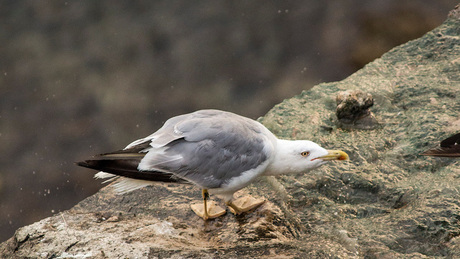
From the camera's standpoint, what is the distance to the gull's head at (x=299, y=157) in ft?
11.3

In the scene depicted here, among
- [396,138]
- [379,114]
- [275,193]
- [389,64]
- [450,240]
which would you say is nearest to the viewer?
[450,240]

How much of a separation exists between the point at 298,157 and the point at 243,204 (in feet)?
1.53

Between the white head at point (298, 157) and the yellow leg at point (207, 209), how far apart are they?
1.37ft

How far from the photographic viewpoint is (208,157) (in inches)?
129

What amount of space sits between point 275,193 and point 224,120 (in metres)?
0.67

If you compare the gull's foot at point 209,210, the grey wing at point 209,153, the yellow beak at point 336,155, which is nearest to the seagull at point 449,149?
the yellow beak at point 336,155

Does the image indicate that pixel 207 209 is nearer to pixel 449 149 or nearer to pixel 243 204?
pixel 243 204

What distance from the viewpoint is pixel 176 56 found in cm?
802

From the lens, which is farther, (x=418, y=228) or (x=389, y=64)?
(x=389, y=64)

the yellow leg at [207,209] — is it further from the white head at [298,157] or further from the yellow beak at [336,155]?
the yellow beak at [336,155]

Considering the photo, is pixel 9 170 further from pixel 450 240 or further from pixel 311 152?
pixel 450 240

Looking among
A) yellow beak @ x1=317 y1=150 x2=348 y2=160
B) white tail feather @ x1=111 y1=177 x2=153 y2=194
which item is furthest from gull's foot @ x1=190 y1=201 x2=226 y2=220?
yellow beak @ x1=317 y1=150 x2=348 y2=160

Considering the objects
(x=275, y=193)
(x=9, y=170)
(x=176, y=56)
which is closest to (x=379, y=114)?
(x=275, y=193)

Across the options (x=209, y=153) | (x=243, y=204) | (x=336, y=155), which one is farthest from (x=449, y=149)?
(x=209, y=153)
